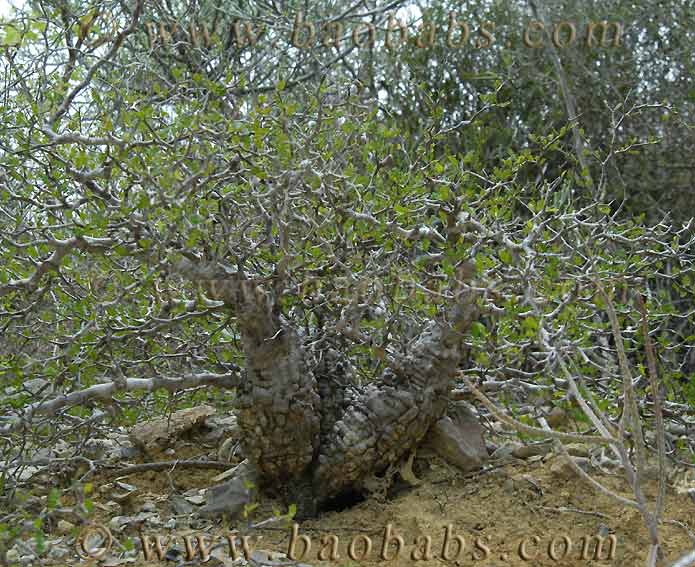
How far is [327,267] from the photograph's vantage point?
3271 mm

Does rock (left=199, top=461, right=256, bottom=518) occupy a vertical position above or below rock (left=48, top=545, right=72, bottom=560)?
below

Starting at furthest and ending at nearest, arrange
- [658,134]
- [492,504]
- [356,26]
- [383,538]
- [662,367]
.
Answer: [658,134] → [356,26] → [662,367] → [492,504] → [383,538]

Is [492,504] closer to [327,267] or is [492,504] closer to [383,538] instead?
[383,538]

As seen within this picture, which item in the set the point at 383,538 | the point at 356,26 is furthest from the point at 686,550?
the point at 356,26

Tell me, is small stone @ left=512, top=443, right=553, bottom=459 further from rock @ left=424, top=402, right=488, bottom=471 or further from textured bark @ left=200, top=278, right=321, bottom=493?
textured bark @ left=200, top=278, right=321, bottom=493

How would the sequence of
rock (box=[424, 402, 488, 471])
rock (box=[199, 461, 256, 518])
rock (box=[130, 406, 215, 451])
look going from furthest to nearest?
rock (box=[130, 406, 215, 451]) < rock (box=[424, 402, 488, 471]) < rock (box=[199, 461, 256, 518])

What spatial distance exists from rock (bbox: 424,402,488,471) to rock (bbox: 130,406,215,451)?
1154 millimetres

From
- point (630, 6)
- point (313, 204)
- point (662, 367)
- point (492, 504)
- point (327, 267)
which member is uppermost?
point (630, 6)

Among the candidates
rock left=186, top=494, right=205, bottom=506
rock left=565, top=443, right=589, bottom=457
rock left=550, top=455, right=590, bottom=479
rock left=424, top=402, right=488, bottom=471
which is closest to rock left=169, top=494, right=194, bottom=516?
rock left=186, top=494, right=205, bottom=506

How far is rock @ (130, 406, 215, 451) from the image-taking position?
3852mm

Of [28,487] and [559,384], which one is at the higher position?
[559,384]

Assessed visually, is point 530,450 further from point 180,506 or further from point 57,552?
point 57,552

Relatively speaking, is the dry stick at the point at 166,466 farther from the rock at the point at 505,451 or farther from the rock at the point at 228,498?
the rock at the point at 505,451

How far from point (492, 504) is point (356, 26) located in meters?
3.62
